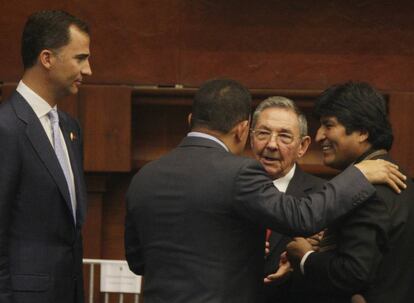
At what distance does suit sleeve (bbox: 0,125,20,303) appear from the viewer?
3.37m

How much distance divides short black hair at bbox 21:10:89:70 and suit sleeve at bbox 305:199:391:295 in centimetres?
123

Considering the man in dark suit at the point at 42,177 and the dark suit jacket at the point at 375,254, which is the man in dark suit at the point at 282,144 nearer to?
the dark suit jacket at the point at 375,254

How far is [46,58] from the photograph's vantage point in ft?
11.8

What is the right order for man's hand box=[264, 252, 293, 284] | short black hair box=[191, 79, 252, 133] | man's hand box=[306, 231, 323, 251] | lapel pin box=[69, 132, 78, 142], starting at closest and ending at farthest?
short black hair box=[191, 79, 252, 133], man's hand box=[306, 231, 323, 251], man's hand box=[264, 252, 293, 284], lapel pin box=[69, 132, 78, 142]

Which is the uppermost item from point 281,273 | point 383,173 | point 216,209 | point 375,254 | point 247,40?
point 247,40

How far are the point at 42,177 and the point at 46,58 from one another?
0.44 m

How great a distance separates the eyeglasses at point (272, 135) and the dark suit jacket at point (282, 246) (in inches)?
4.6

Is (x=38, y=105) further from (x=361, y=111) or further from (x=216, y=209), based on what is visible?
(x=361, y=111)

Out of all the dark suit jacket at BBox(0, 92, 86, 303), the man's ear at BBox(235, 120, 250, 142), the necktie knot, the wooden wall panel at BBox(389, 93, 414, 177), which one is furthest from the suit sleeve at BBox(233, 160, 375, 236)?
the wooden wall panel at BBox(389, 93, 414, 177)

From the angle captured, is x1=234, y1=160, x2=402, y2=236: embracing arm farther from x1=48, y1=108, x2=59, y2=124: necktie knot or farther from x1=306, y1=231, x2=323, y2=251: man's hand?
x1=48, y1=108, x2=59, y2=124: necktie knot

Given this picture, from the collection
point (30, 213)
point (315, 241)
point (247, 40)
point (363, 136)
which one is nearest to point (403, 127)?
point (247, 40)

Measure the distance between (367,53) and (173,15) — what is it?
0.95 meters

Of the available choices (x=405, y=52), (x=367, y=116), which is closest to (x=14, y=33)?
(x=405, y=52)

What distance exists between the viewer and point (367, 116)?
129 inches
